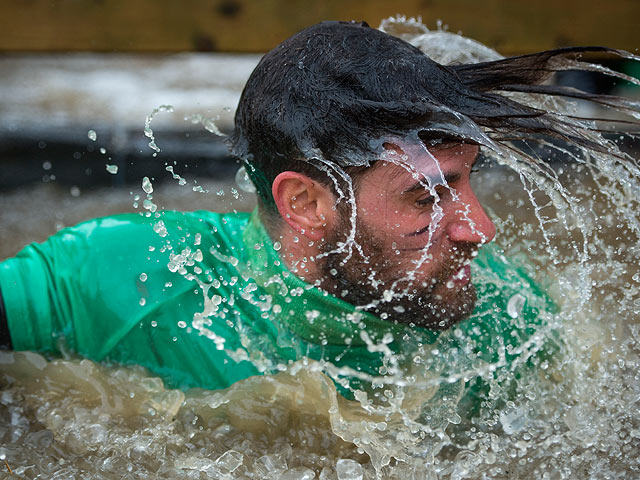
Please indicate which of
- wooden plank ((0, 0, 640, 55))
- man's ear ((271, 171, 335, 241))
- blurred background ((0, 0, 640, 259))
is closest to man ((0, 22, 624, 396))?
man's ear ((271, 171, 335, 241))

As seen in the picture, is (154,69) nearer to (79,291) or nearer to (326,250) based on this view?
(79,291)

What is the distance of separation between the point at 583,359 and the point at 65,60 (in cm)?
305

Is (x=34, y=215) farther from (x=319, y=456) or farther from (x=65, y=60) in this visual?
(x=319, y=456)

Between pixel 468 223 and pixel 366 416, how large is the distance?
0.50 m

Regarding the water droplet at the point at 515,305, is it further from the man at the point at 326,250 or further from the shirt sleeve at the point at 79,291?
the shirt sleeve at the point at 79,291

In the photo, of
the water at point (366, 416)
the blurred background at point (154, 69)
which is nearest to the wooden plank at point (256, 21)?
the blurred background at point (154, 69)

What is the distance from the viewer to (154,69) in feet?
13.3

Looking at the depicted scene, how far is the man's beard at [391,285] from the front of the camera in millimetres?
1766

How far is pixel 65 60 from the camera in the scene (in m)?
4.01

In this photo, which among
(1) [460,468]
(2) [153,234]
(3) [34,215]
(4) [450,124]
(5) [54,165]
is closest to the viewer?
(4) [450,124]

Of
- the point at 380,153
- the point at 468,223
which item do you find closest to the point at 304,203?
the point at 380,153

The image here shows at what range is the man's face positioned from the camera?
1.67 meters

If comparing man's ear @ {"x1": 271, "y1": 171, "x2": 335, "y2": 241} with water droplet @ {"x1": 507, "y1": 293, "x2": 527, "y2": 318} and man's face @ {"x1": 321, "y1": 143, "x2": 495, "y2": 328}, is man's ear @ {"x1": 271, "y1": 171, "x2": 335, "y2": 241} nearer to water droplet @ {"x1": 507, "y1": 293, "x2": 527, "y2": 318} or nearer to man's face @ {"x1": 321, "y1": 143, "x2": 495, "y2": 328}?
man's face @ {"x1": 321, "y1": 143, "x2": 495, "y2": 328}

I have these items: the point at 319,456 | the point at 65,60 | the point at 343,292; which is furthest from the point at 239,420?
the point at 65,60
